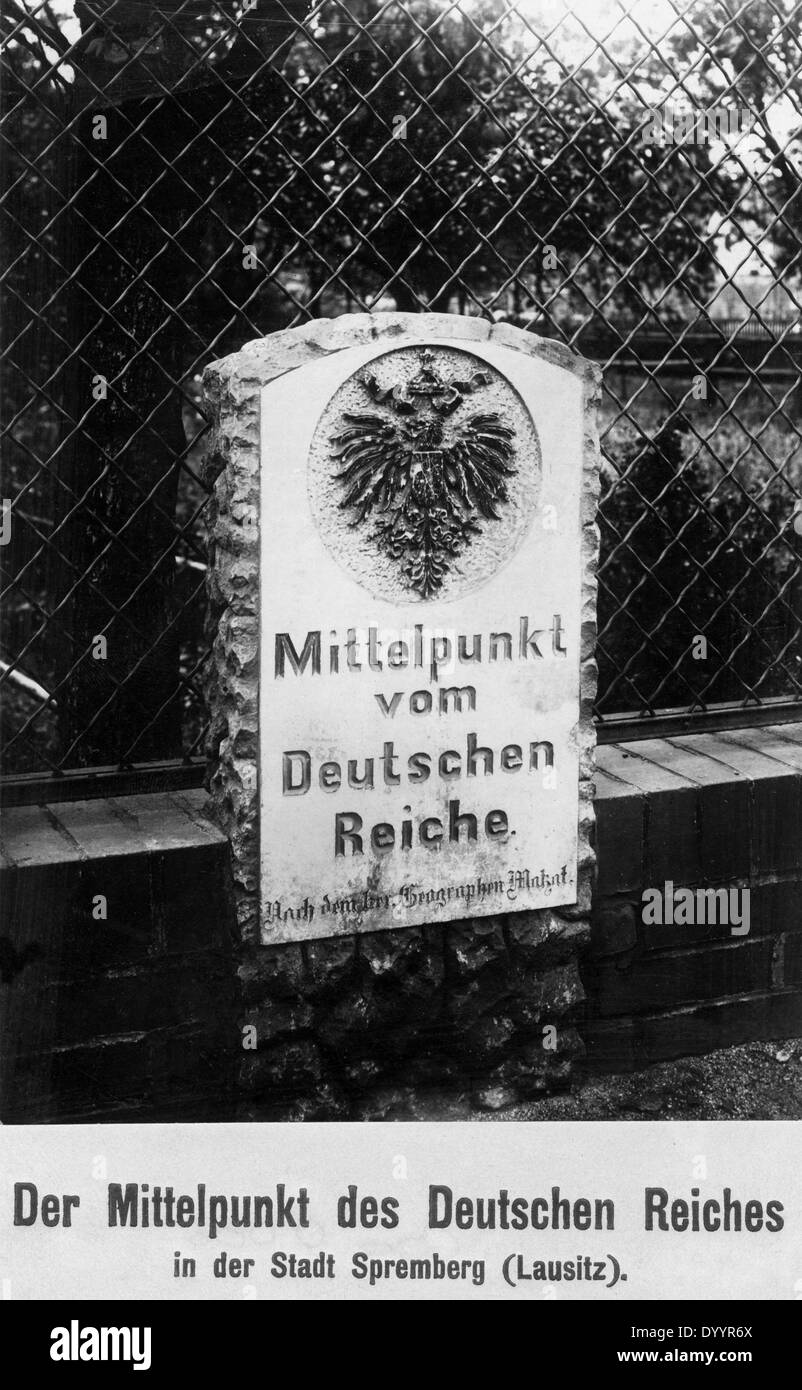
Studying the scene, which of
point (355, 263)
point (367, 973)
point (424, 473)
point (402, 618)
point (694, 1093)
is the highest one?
point (355, 263)

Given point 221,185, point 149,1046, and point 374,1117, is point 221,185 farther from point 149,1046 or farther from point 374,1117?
point 374,1117

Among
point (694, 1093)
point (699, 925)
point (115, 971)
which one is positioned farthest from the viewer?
point (699, 925)

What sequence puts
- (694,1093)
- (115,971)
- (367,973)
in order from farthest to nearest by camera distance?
(694,1093)
(367,973)
(115,971)

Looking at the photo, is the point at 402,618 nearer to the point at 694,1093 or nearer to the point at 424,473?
the point at 424,473

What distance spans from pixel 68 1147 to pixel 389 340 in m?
1.58

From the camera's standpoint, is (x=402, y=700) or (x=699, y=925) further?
(x=699, y=925)

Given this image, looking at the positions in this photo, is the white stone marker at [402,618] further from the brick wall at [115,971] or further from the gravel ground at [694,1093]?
the gravel ground at [694,1093]

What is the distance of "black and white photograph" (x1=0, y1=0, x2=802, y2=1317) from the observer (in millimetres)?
2184

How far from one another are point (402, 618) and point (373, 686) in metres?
0.15

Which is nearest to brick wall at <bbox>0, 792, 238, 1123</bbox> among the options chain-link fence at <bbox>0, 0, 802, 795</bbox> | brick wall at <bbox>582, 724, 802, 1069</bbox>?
chain-link fence at <bbox>0, 0, 802, 795</bbox>

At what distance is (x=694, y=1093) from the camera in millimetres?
2820

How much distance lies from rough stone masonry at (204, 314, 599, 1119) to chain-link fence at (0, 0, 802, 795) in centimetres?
35

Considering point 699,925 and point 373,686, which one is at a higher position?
point 373,686

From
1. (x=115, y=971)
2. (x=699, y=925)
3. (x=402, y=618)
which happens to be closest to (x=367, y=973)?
(x=115, y=971)
